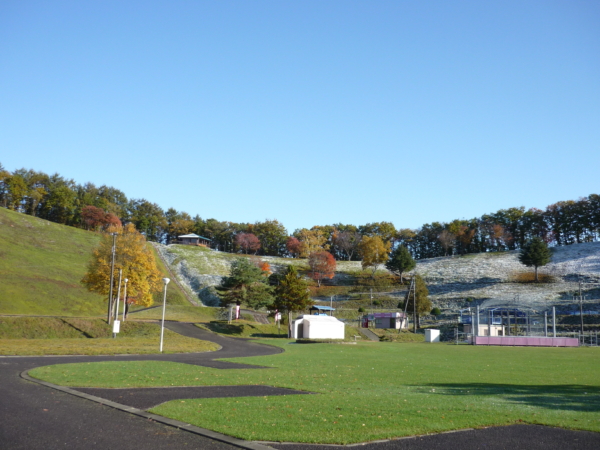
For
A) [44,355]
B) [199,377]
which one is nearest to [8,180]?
[44,355]

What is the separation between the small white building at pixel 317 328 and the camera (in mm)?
55969

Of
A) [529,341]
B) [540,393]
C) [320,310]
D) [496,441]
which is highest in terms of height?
[320,310]

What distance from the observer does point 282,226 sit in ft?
490

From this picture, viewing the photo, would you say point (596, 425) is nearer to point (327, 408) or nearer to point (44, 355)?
point (327, 408)

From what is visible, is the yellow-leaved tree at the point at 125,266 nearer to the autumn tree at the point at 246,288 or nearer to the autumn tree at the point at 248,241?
the autumn tree at the point at 246,288

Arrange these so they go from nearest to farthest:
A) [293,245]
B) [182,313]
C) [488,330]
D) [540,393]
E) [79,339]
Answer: [540,393] < [79,339] < [488,330] < [182,313] < [293,245]

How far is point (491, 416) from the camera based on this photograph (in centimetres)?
961

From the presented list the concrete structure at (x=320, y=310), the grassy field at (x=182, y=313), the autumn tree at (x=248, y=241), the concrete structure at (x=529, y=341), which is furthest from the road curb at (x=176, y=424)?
the autumn tree at (x=248, y=241)

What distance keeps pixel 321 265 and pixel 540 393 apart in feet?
310

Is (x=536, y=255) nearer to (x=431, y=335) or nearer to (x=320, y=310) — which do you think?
(x=320, y=310)

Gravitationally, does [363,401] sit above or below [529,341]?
above

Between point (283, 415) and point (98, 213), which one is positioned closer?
point (283, 415)

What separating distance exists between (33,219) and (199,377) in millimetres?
99570

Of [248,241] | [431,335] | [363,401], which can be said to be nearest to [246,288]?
[431,335]
